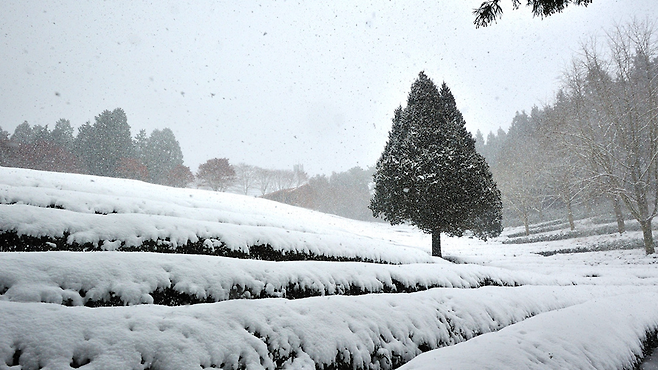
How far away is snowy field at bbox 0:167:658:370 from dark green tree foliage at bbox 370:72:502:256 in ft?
18.1

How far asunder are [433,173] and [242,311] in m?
10.7

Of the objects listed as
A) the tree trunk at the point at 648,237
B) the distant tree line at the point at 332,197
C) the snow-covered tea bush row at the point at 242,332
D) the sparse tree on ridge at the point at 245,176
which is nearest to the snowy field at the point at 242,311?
the snow-covered tea bush row at the point at 242,332

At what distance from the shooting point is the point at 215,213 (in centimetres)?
952

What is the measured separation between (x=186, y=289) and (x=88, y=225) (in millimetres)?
2770

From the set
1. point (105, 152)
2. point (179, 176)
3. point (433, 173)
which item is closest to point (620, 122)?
point (433, 173)

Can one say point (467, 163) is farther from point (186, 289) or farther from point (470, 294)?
point (186, 289)

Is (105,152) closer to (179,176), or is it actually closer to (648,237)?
(179,176)

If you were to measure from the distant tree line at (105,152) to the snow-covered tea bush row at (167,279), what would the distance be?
41649mm

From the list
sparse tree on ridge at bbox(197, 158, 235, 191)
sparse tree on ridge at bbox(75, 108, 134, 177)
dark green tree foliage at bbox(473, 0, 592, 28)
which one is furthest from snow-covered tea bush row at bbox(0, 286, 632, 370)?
sparse tree on ridge at bbox(197, 158, 235, 191)

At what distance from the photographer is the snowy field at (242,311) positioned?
2361mm

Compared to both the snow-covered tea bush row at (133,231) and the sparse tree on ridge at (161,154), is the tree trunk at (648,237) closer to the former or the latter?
the snow-covered tea bush row at (133,231)

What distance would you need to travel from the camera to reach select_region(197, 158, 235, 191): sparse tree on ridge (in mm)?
46688

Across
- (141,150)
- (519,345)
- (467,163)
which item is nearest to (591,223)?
(467,163)

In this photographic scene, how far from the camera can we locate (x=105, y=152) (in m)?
40.4
